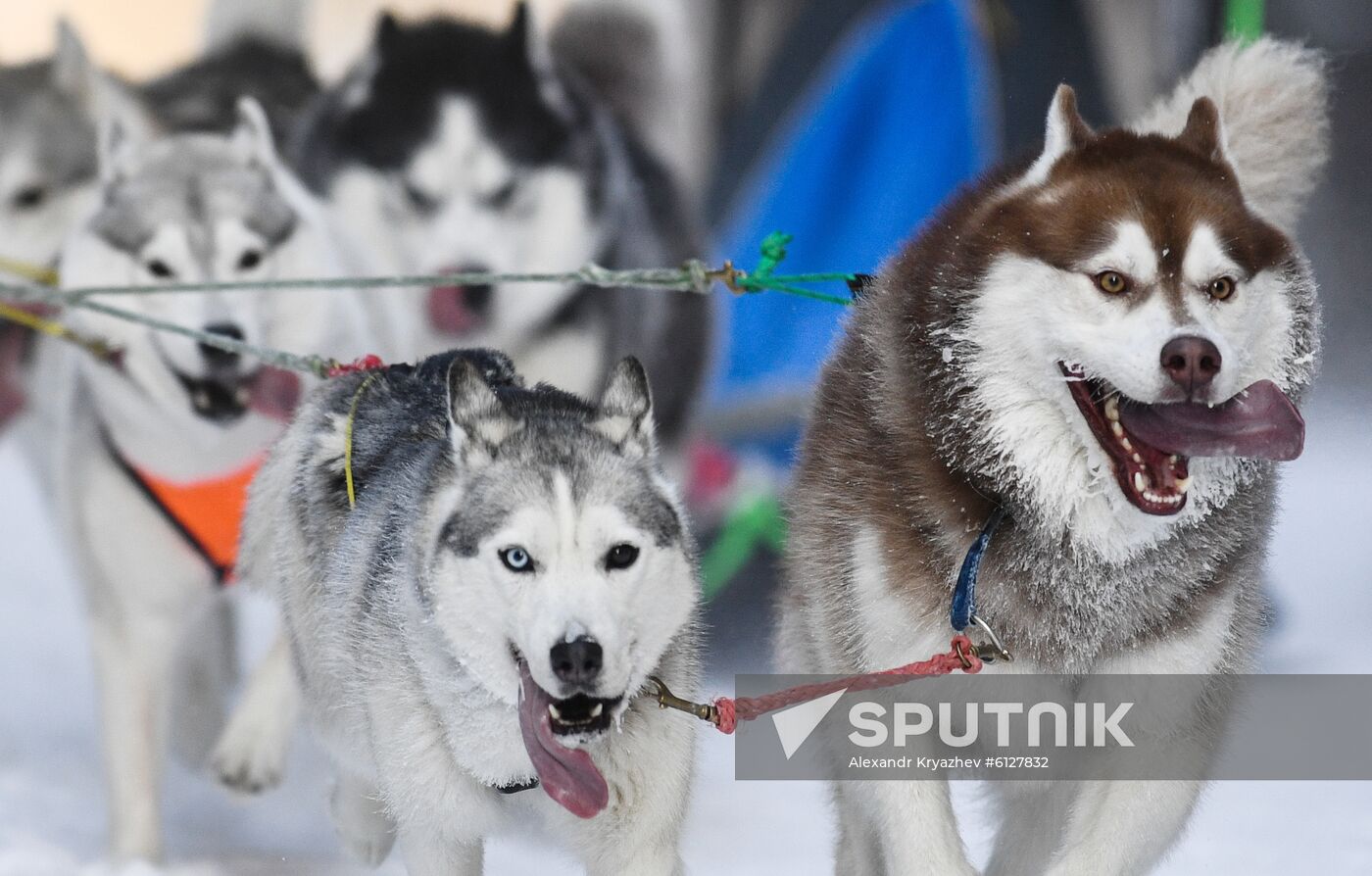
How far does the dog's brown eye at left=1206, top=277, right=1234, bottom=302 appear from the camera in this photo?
2342 millimetres

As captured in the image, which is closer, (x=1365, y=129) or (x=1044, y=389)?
(x=1044, y=389)

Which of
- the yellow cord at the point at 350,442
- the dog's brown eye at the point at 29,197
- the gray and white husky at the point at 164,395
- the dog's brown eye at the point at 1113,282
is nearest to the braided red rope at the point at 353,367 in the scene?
the yellow cord at the point at 350,442

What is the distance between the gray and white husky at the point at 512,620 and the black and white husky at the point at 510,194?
119 inches

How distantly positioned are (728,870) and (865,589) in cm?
144

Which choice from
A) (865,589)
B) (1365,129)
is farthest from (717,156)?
(865,589)

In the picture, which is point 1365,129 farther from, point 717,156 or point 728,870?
point 728,870

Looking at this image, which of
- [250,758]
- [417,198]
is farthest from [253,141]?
[250,758]

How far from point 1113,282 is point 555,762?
1.10 metres

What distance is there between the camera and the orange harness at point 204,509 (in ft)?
13.3

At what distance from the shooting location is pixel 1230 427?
2.29 metres

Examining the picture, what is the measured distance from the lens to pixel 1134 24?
5875mm

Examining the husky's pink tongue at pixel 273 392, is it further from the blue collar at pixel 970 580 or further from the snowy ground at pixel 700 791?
the blue collar at pixel 970 580

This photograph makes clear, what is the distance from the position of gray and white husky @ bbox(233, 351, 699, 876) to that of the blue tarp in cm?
338

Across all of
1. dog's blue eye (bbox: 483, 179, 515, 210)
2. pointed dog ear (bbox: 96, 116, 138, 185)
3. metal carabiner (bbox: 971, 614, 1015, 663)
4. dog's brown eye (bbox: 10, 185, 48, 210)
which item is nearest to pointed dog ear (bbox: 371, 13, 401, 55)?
dog's blue eye (bbox: 483, 179, 515, 210)
